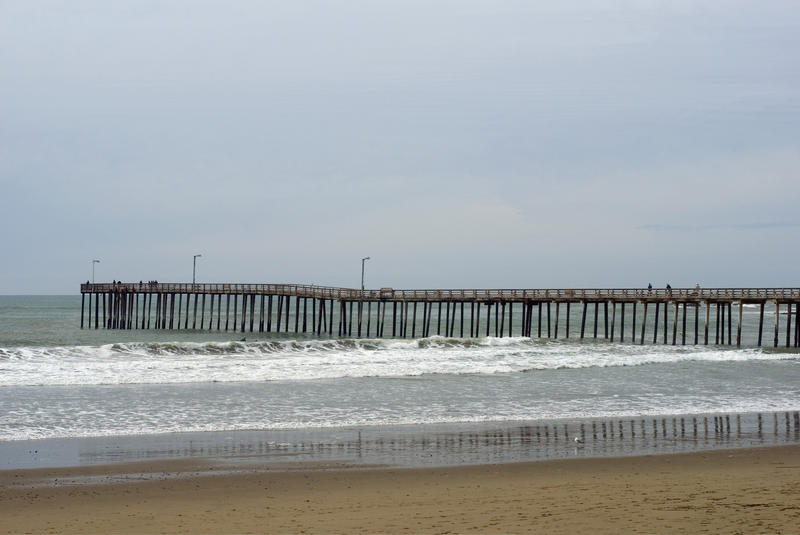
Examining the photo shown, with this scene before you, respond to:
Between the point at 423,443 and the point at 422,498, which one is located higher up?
the point at 422,498

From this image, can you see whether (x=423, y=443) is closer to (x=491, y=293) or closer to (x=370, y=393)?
(x=370, y=393)

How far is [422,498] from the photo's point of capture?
11.0m

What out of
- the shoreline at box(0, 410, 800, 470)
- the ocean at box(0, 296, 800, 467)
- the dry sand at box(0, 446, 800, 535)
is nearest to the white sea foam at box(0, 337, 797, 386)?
the ocean at box(0, 296, 800, 467)

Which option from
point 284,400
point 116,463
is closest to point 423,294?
point 284,400

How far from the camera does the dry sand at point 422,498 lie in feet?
30.9

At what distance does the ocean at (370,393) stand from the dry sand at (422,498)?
1837 mm

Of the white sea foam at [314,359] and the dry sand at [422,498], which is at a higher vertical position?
the dry sand at [422,498]

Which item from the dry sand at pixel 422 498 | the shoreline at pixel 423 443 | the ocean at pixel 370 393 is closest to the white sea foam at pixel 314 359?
the ocean at pixel 370 393

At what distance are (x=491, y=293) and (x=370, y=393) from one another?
24.3 meters

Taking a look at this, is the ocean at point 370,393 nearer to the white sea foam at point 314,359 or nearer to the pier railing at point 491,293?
the white sea foam at point 314,359

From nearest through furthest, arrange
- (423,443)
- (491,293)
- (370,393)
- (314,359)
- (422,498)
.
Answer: (422,498)
(423,443)
(370,393)
(314,359)
(491,293)

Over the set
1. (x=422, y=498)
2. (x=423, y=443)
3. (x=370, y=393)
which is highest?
(x=422, y=498)

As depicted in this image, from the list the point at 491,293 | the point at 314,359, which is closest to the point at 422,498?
the point at 314,359

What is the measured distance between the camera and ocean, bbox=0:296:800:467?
16.9 metres
